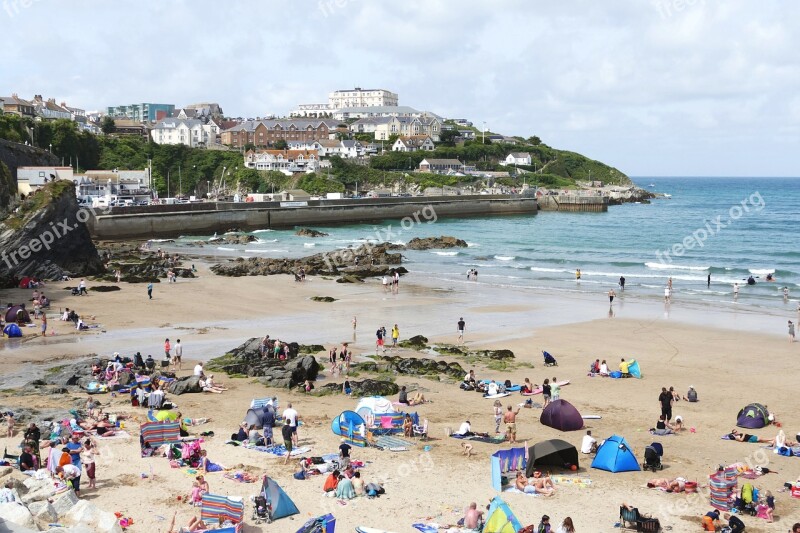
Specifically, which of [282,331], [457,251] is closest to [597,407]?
[282,331]

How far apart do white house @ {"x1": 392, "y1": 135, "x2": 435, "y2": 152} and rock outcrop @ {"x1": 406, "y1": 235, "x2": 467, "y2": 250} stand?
279 feet

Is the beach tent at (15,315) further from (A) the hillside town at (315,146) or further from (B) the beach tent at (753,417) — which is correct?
(A) the hillside town at (315,146)

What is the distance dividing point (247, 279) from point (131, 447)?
2711 cm

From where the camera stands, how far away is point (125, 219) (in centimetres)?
6500

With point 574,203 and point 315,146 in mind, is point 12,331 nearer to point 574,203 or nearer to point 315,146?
point 574,203

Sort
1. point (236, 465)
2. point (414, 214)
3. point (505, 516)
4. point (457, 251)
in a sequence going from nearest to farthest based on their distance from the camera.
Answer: point (505, 516), point (236, 465), point (457, 251), point (414, 214)

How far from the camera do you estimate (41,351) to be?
79.0 ft

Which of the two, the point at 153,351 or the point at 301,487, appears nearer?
the point at 301,487

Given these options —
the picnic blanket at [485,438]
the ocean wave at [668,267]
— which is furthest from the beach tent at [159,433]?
the ocean wave at [668,267]

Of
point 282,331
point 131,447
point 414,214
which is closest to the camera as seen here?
point 131,447

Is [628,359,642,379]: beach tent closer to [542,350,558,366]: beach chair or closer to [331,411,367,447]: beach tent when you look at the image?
[542,350,558,366]: beach chair

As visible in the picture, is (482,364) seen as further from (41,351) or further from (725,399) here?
(41,351)

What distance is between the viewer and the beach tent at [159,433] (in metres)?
14.8
